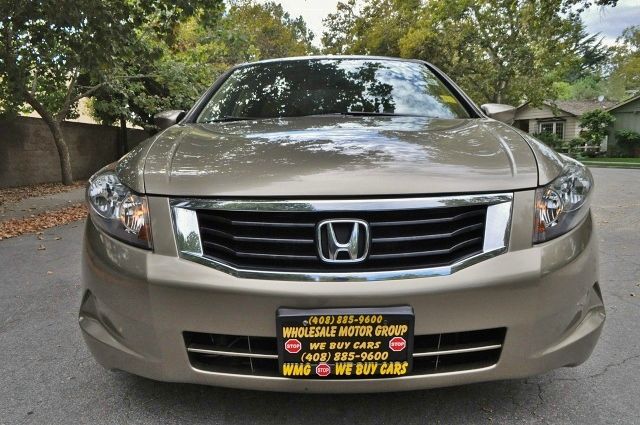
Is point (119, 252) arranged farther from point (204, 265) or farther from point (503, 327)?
point (503, 327)

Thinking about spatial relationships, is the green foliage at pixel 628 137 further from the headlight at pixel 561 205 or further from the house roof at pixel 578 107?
the headlight at pixel 561 205

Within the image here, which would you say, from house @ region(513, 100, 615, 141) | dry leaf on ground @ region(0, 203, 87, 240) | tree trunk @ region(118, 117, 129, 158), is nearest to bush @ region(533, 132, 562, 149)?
house @ region(513, 100, 615, 141)

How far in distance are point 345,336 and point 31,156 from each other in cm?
1395

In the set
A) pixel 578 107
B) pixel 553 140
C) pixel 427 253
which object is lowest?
pixel 553 140

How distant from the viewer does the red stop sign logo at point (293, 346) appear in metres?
1.63

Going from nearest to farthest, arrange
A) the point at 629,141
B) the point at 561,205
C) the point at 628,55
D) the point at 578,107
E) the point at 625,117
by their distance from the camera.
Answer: the point at 561,205 → the point at 629,141 → the point at 625,117 → the point at 578,107 → the point at 628,55

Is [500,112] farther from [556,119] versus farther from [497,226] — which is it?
[556,119]

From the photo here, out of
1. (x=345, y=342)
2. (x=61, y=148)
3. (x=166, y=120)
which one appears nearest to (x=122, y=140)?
(x=61, y=148)

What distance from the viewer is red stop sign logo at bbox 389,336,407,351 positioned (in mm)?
1627

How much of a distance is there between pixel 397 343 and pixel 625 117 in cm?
3588

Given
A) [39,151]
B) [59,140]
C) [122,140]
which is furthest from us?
[122,140]

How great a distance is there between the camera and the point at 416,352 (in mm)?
1686

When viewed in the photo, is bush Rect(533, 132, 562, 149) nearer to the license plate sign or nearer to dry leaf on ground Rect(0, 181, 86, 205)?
dry leaf on ground Rect(0, 181, 86, 205)

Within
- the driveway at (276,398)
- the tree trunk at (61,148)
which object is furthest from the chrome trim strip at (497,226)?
the tree trunk at (61,148)
